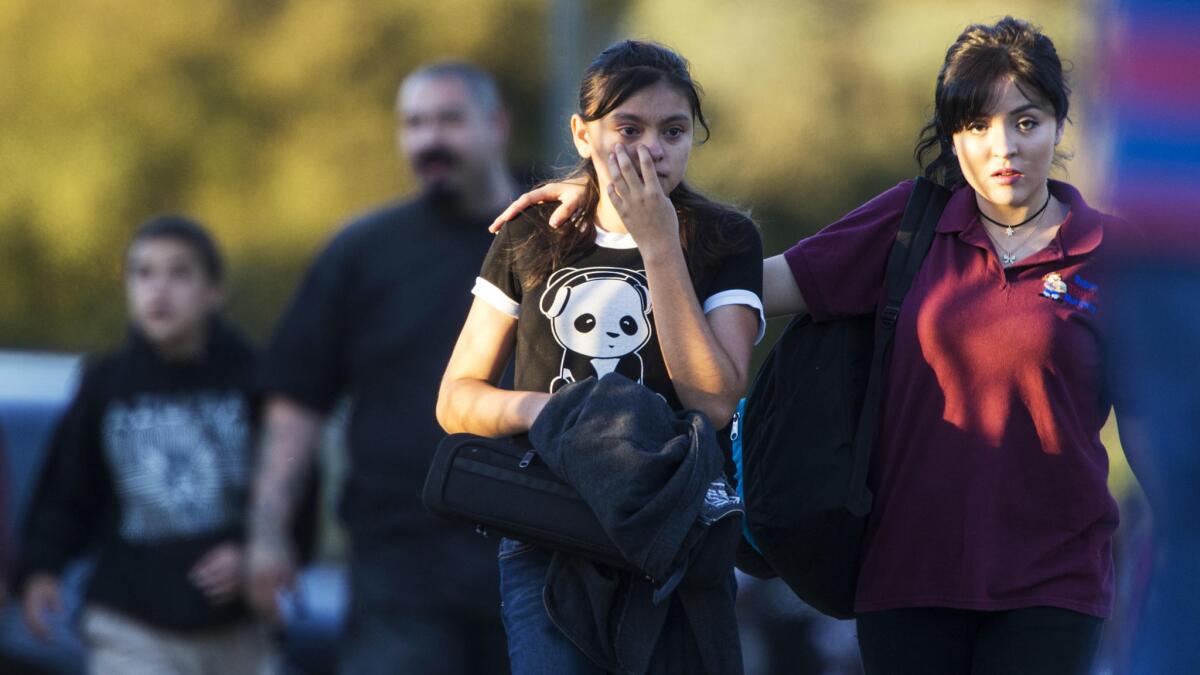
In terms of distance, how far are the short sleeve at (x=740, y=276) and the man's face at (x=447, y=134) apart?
6.71 ft

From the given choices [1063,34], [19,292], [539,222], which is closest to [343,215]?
[19,292]

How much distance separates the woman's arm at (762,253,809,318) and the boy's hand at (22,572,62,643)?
343 centimetres

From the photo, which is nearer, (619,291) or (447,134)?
(619,291)

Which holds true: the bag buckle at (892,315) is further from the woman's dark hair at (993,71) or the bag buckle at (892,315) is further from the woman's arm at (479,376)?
the woman's arm at (479,376)

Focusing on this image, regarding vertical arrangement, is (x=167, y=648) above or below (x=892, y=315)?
below

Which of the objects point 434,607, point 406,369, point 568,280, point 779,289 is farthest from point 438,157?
point 568,280

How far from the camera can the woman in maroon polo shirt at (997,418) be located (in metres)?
3.68

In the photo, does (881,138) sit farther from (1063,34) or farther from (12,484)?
(12,484)

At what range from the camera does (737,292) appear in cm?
361

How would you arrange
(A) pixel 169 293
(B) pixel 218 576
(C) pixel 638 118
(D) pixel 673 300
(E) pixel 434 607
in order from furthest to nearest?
(A) pixel 169 293, (B) pixel 218 576, (E) pixel 434 607, (C) pixel 638 118, (D) pixel 673 300

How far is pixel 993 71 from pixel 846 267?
480mm

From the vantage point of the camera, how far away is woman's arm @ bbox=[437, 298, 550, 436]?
11.9ft

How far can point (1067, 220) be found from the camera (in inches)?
150

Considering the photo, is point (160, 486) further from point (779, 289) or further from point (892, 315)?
point (892, 315)
